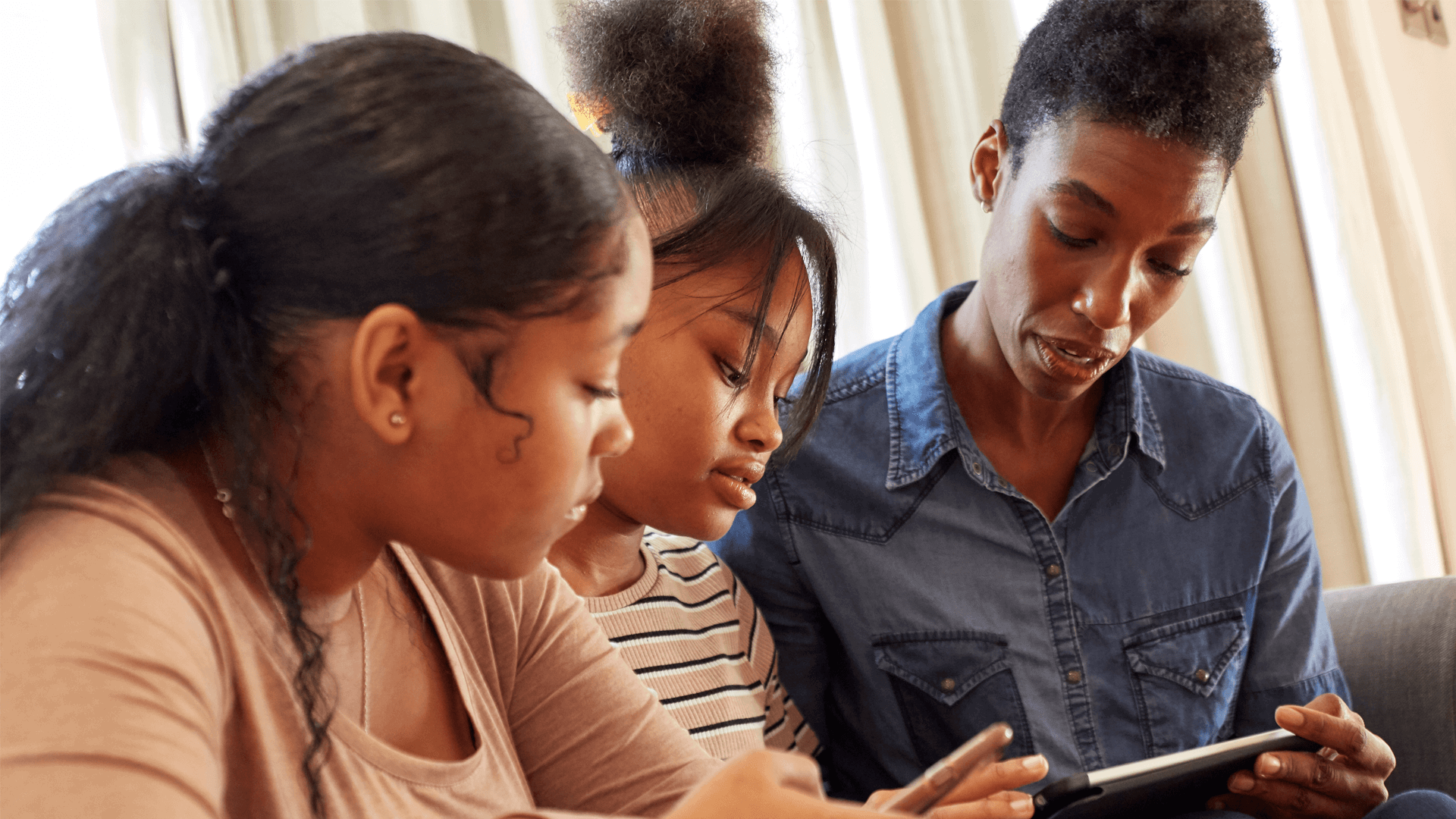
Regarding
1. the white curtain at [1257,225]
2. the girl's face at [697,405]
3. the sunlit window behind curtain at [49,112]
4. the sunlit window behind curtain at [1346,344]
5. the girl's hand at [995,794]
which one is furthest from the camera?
the sunlit window behind curtain at [1346,344]

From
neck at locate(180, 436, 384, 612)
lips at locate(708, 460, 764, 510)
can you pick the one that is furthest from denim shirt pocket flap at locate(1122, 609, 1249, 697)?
neck at locate(180, 436, 384, 612)

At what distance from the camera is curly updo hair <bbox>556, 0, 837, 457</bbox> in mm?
1065

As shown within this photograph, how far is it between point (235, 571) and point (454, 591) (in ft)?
0.61

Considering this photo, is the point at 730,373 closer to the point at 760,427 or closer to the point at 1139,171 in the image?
the point at 760,427

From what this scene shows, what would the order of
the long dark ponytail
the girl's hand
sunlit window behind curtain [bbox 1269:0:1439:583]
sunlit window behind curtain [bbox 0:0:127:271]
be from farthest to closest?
sunlit window behind curtain [bbox 1269:0:1439:583] → sunlit window behind curtain [bbox 0:0:127:271] → the girl's hand → the long dark ponytail

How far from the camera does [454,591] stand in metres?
0.75

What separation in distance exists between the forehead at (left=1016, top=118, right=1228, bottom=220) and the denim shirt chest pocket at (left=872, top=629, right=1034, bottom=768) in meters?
0.46

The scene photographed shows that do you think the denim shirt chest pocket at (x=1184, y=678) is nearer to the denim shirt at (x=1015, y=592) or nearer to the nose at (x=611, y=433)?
the denim shirt at (x=1015, y=592)

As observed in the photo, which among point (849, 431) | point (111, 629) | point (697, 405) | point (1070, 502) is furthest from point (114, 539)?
point (1070, 502)

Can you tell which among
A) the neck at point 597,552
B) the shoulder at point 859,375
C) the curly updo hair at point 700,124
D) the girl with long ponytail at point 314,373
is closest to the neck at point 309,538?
the girl with long ponytail at point 314,373

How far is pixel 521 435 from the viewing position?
59cm

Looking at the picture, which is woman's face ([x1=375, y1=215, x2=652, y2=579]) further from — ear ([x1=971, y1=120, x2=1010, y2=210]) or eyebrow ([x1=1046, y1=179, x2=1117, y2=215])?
ear ([x1=971, y1=120, x2=1010, y2=210])

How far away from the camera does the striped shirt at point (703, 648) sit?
1.01m

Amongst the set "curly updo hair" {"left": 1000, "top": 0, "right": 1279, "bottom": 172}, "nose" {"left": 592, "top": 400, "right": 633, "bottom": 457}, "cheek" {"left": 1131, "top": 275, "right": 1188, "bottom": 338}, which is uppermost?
"curly updo hair" {"left": 1000, "top": 0, "right": 1279, "bottom": 172}
